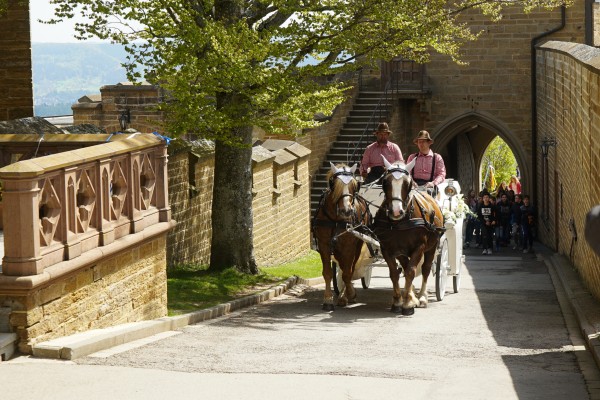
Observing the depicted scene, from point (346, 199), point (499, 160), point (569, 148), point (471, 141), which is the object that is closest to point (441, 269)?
point (346, 199)

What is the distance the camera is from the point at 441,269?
16266 mm

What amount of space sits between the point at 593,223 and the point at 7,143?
959 centimetres

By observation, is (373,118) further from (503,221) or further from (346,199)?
(346,199)

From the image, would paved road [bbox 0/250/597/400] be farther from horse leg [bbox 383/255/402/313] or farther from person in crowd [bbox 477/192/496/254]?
person in crowd [bbox 477/192/496/254]

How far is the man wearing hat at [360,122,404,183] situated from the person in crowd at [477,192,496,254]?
13806mm

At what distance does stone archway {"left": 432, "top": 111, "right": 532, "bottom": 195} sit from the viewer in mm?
38062

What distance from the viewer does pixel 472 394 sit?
828cm

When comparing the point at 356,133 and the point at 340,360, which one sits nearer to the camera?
the point at 340,360

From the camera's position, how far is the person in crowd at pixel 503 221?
2997 cm

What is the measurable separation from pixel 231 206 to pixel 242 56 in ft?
11.1

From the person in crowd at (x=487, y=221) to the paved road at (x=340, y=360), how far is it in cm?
1403

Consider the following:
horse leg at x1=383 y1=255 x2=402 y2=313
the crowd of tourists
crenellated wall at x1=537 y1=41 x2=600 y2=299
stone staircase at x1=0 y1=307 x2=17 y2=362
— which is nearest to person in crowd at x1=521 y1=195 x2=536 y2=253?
the crowd of tourists

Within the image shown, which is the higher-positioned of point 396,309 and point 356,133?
point 356,133

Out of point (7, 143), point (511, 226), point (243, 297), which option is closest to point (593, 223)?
point (7, 143)
